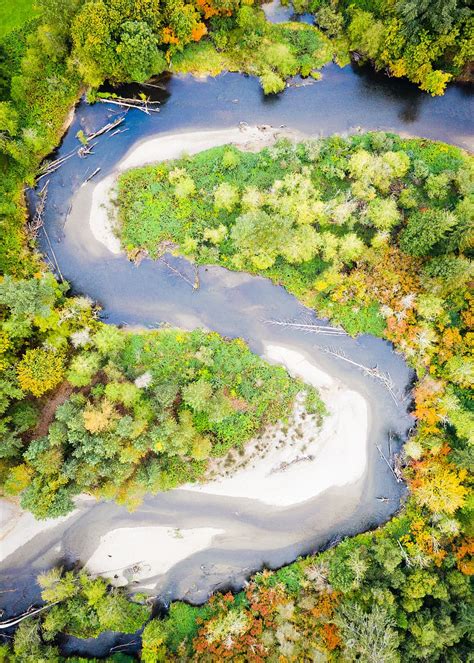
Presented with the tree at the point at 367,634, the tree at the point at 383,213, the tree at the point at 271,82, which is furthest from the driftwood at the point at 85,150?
the tree at the point at 367,634

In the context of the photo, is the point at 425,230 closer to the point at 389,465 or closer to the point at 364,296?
the point at 364,296

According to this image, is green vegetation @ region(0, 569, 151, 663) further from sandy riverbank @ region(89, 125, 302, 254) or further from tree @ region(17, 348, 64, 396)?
sandy riverbank @ region(89, 125, 302, 254)

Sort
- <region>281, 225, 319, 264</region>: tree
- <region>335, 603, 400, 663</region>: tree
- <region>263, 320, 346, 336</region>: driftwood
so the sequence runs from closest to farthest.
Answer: <region>335, 603, 400, 663</region>: tree < <region>281, 225, 319, 264</region>: tree < <region>263, 320, 346, 336</region>: driftwood

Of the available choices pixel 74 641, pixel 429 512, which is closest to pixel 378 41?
pixel 429 512

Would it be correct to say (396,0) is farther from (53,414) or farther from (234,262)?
(53,414)

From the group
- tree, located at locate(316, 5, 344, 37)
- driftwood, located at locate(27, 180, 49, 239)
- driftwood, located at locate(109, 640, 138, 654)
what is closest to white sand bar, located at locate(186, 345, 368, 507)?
driftwood, located at locate(109, 640, 138, 654)

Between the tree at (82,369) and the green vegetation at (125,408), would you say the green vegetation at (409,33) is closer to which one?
the green vegetation at (125,408)
